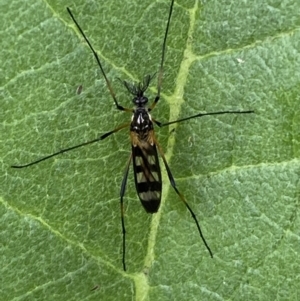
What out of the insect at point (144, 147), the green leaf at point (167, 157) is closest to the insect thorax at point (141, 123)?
the insect at point (144, 147)

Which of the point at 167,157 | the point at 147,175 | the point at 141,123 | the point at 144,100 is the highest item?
the point at 144,100

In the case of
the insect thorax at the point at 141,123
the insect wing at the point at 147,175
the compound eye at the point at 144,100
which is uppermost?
the compound eye at the point at 144,100

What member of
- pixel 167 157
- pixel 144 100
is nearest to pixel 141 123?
pixel 144 100

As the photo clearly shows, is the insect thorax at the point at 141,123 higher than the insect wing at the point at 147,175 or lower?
higher

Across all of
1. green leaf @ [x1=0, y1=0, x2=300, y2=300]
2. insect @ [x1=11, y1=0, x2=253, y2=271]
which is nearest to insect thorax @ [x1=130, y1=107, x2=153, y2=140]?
insect @ [x1=11, y1=0, x2=253, y2=271]

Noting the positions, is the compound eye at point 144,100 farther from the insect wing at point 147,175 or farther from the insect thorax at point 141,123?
the insect wing at point 147,175

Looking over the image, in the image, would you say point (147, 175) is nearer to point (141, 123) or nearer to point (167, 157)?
point (167, 157)
